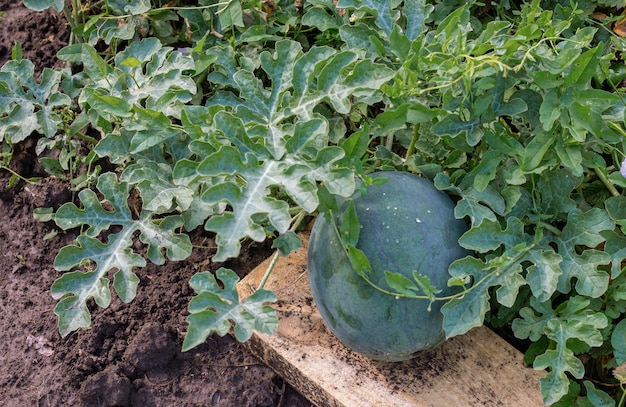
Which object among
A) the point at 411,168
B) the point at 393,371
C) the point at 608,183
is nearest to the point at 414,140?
the point at 411,168

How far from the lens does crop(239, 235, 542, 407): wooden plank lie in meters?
2.40

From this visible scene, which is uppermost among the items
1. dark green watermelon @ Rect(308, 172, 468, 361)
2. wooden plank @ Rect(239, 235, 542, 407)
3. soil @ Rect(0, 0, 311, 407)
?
dark green watermelon @ Rect(308, 172, 468, 361)

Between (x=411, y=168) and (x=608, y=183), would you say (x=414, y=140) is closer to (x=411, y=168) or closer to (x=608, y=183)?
(x=411, y=168)

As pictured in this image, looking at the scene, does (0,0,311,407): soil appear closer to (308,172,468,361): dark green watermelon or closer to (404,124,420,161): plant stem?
(308,172,468,361): dark green watermelon

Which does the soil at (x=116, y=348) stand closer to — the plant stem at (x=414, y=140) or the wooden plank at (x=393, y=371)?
the wooden plank at (x=393, y=371)

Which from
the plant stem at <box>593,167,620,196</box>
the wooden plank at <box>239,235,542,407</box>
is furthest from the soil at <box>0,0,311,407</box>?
the plant stem at <box>593,167,620,196</box>

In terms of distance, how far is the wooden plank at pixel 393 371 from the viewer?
2402mm

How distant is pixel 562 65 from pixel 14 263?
2229 millimetres

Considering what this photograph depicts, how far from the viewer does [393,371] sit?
8.16 ft

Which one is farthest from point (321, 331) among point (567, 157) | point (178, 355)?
point (567, 157)

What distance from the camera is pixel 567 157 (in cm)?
221

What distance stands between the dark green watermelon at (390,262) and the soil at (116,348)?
557 mm

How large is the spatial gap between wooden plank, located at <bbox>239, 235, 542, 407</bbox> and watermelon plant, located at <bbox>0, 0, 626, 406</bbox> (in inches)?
3.6

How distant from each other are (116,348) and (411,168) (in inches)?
50.0
